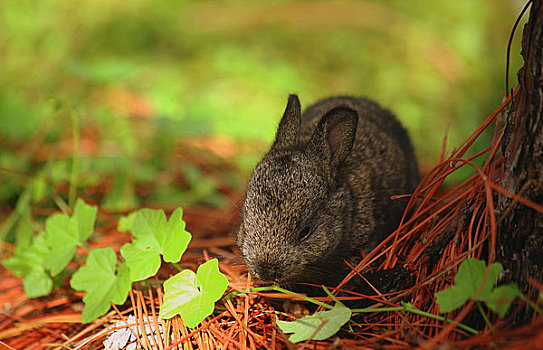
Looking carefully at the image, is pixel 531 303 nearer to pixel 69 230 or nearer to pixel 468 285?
pixel 468 285

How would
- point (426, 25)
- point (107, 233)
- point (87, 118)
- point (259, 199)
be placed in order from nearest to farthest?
point (259, 199), point (107, 233), point (87, 118), point (426, 25)

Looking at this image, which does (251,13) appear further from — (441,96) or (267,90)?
(441,96)

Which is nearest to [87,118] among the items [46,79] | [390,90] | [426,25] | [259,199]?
[46,79]

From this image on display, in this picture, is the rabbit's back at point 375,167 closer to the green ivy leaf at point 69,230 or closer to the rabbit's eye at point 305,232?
the rabbit's eye at point 305,232

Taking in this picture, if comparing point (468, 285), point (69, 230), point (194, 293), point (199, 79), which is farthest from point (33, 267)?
point (199, 79)

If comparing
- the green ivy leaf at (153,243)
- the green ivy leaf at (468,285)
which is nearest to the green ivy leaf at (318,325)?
the green ivy leaf at (468,285)
